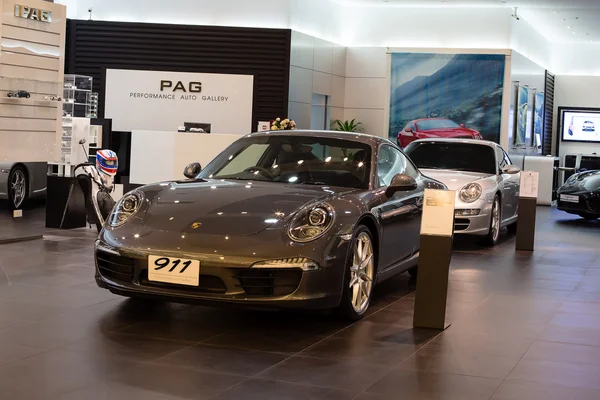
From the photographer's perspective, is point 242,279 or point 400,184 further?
point 400,184

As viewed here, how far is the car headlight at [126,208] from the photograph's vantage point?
5020mm

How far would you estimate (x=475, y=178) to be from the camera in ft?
31.8

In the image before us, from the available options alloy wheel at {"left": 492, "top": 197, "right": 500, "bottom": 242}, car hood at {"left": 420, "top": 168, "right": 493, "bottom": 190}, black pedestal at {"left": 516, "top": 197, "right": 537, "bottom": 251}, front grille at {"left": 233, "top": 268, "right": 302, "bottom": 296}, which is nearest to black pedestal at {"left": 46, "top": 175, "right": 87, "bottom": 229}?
car hood at {"left": 420, "top": 168, "right": 493, "bottom": 190}

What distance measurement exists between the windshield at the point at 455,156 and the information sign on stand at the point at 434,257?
5.29 metres

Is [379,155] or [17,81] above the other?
[17,81]

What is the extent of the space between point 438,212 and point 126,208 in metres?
1.83

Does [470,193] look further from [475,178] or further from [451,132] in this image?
[451,132]

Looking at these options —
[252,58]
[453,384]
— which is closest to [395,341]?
[453,384]

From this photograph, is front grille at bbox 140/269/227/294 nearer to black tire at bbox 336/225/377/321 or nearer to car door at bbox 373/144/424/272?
black tire at bbox 336/225/377/321

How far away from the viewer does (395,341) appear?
4.73m

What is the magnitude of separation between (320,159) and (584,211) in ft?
29.6

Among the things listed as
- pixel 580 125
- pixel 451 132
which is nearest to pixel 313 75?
pixel 451 132

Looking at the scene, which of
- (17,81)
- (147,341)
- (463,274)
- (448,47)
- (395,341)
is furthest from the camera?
(448,47)

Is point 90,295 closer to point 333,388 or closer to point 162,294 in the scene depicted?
point 162,294
